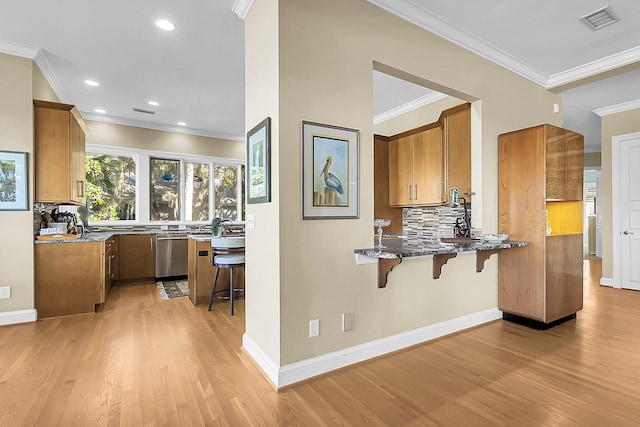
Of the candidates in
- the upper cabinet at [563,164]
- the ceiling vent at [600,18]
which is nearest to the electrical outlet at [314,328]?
the upper cabinet at [563,164]

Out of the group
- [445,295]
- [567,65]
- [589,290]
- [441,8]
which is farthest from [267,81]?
[589,290]

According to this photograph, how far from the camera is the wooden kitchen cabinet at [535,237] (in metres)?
3.15

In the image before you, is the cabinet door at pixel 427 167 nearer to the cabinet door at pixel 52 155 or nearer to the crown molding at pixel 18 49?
the cabinet door at pixel 52 155

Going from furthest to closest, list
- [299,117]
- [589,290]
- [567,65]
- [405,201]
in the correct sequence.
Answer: [589,290], [405,201], [567,65], [299,117]

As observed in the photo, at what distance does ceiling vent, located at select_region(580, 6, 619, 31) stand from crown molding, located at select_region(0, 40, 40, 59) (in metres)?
5.32

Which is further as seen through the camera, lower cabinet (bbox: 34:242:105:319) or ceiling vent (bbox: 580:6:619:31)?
lower cabinet (bbox: 34:242:105:319)

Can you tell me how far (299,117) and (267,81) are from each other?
374mm

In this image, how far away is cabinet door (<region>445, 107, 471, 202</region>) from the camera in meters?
3.50

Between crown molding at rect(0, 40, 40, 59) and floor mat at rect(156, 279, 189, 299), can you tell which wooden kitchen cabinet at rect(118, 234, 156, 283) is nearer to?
floor mat at rect(156, 279, 189, 299)

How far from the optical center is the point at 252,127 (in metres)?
2.56

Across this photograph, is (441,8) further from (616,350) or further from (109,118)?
(109,118)

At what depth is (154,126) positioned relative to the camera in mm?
5926

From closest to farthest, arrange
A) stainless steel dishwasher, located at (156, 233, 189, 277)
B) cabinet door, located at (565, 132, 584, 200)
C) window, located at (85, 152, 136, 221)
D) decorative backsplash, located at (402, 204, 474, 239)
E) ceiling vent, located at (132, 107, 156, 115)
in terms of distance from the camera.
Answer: cabinet door, located at (565, 132, 584, 200)
decorative backsplash, located at (402, 204, 474, 239)
ceiling vent, located at (132, 107, 156, 115)
window, located at (85, 152, 136, 221)
stainless steel dishwasher, located at (156, 233, 189, 277)

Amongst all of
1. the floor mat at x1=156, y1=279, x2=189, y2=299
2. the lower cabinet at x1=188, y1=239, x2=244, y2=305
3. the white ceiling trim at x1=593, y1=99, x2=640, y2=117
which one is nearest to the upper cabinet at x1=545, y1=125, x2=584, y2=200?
the white ceiling trim at x1=593, y1=99, x2=640, y2=117
